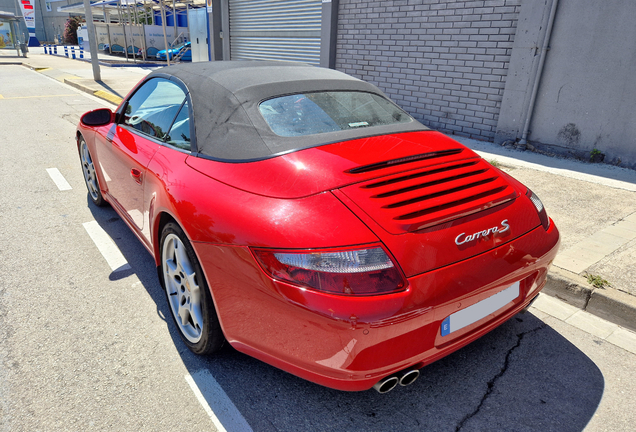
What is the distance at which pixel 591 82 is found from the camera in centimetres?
617

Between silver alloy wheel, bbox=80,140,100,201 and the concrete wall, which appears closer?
silver alloy wheel, bbox=80,140,100,201

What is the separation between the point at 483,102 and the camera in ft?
24.7

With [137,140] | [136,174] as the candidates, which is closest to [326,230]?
[136,174]

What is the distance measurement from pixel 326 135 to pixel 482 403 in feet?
5.29

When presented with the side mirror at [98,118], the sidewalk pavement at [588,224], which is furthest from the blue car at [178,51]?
the side mirror at [98,118]

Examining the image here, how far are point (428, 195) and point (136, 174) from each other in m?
1.96

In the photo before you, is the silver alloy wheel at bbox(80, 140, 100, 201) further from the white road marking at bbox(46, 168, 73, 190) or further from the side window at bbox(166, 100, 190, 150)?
the side window at bbox(166, 100, 190, 150)

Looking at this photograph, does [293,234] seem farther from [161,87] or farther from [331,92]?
[161,87]

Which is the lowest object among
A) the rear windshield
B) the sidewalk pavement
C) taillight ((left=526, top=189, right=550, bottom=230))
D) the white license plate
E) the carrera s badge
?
the sidewalk pavement

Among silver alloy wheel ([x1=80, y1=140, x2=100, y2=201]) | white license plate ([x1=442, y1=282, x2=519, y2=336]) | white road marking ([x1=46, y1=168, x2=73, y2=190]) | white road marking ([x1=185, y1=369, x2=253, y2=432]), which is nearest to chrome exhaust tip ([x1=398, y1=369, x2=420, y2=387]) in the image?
white license plate ([x1=442, y1=282, x2=519, y2=336])

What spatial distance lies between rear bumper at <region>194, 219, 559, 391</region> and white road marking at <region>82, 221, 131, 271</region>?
66.7 inches

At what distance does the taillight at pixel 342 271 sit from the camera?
1750mm

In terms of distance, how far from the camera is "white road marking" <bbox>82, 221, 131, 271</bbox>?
353 cm

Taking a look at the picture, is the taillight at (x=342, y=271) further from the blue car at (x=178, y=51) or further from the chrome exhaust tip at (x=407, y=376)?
the blue car at (x=178, y=51)
